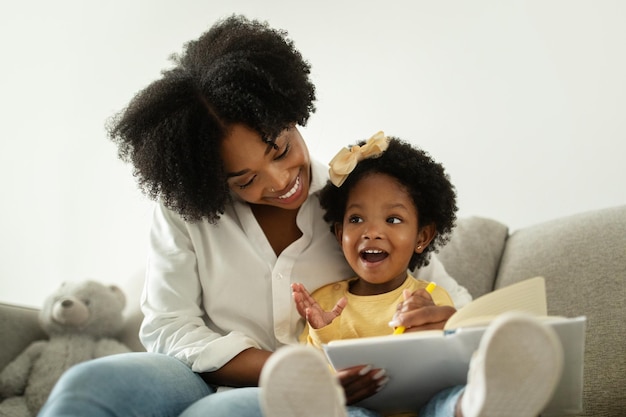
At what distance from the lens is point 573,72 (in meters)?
1.90

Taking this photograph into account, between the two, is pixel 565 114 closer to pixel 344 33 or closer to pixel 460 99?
pixel 460 99

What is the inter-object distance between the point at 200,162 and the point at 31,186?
1.58 metres

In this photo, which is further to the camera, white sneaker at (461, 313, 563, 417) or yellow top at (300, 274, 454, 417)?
yellow top at (300, 274, 454, 417)

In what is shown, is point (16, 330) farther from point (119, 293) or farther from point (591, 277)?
point (591, 277)

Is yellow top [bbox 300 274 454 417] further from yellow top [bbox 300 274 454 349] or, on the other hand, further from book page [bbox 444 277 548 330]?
book page [bbox 444 277 548 330]

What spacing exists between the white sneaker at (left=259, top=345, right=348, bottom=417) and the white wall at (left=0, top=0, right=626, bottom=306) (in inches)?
54.1

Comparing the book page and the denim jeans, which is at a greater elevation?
the book page

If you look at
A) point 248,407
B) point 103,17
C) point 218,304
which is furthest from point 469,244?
point 103,17

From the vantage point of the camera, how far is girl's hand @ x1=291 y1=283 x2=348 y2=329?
4.17ft

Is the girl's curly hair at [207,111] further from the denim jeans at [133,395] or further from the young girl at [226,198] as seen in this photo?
the denim jeans at [133,395]

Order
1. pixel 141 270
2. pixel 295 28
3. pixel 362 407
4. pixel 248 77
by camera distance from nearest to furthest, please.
→ pixel 362 407 < pixel 248 77 < pixel 141 270 < pixel 295 28

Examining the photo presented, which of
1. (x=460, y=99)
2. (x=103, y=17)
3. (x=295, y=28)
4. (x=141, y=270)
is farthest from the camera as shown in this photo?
(x=103, y=17)

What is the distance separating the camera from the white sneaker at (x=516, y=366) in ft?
2.35

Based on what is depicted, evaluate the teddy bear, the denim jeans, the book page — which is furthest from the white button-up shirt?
the teddy bear
